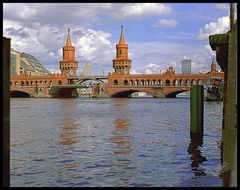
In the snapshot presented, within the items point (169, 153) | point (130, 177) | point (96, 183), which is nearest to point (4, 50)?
point (96, 183)

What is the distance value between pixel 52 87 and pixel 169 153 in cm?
10454

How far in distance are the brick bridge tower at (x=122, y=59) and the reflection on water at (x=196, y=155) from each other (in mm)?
119440

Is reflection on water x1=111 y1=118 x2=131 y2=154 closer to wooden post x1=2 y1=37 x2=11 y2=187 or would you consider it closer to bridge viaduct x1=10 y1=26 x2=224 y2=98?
wooden post x1=2 y1=37 x2=11 y2=187

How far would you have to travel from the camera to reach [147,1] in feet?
15.5

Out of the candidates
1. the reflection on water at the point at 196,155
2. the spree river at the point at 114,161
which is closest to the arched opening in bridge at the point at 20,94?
the spree river at the point at 114,161

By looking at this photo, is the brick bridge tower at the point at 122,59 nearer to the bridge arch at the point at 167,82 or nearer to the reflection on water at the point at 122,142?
the bridge arch at the point at 167,82

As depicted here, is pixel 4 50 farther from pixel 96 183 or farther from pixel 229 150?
pixel 96 183

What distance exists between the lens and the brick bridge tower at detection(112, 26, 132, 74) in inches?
5404

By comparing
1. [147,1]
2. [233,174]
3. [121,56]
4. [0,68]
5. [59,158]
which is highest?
[121,56]

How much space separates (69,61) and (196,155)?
132 meters

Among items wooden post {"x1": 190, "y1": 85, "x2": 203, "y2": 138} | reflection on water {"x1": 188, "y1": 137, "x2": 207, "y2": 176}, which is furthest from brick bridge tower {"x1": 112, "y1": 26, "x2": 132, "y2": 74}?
reflection on water {"x1": 188, "y1": 137, "x2": 207, "y2": 176}

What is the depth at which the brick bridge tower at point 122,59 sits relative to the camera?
137 meters

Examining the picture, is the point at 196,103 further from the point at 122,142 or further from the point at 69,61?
the point at 69,61

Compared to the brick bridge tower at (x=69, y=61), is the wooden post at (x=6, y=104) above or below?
below
